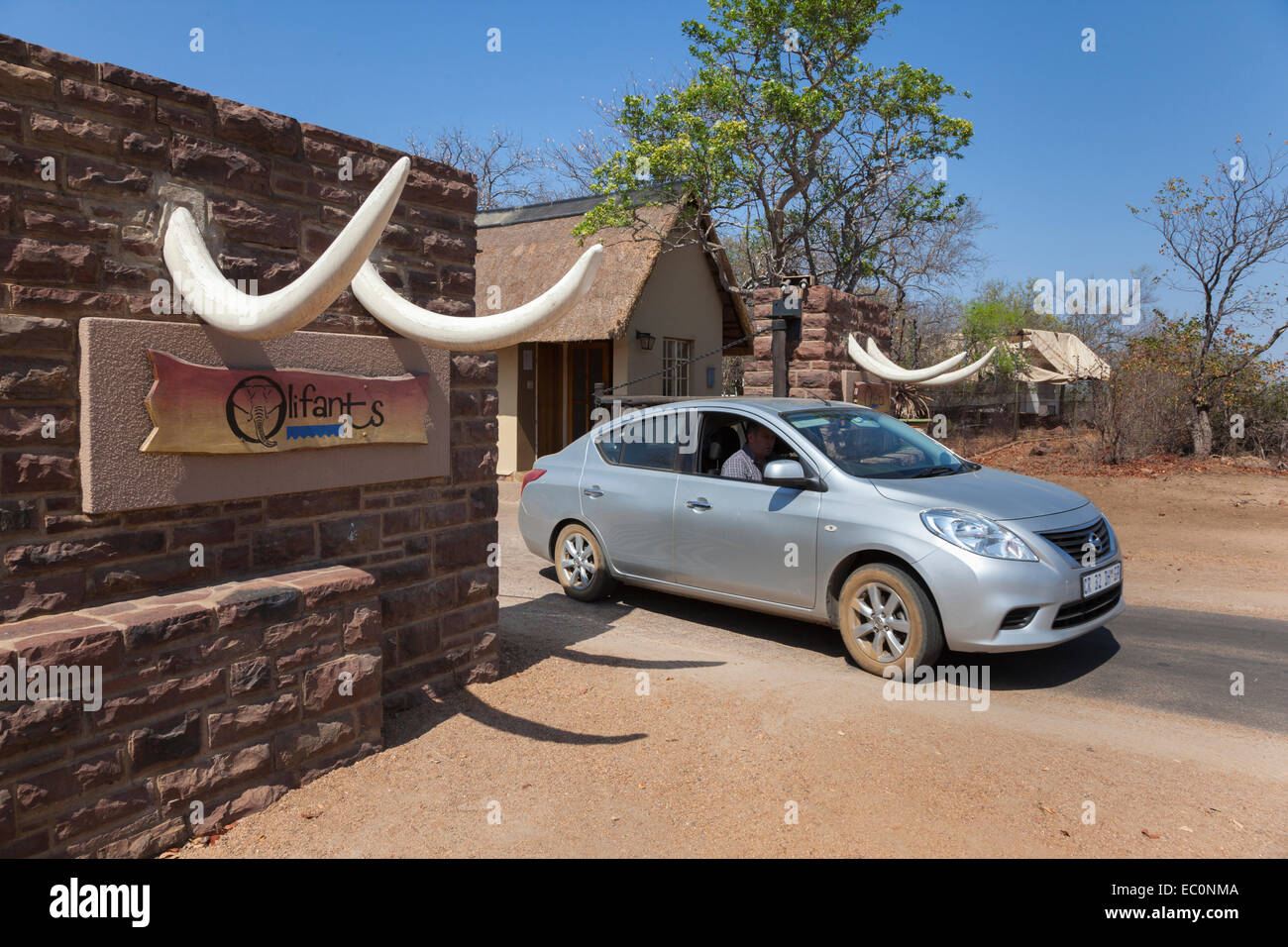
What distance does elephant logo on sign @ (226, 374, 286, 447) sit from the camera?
3771 millimetres

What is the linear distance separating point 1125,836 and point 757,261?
1101 inches

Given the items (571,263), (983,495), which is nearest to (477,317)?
(983,495)

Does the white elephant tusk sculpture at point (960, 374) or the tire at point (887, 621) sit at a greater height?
the white elephant tusk sculpture at point (960, 374)

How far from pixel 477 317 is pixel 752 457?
113 inches

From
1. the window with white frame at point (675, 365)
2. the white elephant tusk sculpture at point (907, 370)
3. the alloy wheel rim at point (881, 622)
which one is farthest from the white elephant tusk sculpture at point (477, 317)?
the window with white frame at point (675, 365)

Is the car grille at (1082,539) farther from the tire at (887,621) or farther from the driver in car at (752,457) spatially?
the driver in car at (752,457)

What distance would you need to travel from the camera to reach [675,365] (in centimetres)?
1736

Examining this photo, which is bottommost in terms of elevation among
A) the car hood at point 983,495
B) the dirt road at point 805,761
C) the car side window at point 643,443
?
the dirt road at point 805,761

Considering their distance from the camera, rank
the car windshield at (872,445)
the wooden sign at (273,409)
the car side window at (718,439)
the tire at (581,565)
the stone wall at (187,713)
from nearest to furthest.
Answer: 1. the stone wall at (187,713)
2. the wooden sign at (273,409)
3. the car windshield at (872,445)
4. the car side window at (718,439)
5. the tire at (581,565)

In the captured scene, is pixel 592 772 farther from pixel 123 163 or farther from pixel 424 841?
pixel 123 163

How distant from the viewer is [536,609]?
22.3ft

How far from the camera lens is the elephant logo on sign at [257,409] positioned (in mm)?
3771

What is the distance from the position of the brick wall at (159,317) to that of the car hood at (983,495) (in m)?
2.64

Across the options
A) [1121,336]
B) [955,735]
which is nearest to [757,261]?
[1121,336]
